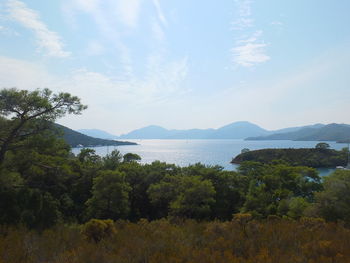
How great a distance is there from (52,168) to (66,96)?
3.73 meters

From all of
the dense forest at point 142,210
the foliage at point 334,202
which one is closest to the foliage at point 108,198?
the dense forest at point 142,210

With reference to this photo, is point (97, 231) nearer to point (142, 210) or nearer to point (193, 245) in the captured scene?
point (193, 245)

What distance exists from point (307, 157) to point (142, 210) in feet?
215

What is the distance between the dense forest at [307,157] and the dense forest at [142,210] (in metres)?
48.5

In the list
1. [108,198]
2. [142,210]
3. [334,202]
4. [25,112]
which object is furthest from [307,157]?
[25,112]

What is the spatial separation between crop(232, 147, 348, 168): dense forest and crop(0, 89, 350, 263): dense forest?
1908 inches

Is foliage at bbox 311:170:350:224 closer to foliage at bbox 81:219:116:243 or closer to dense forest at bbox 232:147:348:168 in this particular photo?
foliage at bbox 81:219:116:243

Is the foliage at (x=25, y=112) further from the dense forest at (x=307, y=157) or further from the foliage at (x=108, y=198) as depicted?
the dense forest at (x=307, y=157)

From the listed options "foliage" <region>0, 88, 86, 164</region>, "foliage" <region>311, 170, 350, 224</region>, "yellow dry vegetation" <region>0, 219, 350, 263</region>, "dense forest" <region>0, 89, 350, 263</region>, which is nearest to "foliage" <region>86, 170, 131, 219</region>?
"dense forest" <region>0, 89, 350, 263</region>

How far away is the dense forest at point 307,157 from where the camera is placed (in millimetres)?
74688

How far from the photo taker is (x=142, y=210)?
84.4ft

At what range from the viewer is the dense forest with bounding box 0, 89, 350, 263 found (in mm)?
3812

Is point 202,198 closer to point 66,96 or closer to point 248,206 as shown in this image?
point 248,206

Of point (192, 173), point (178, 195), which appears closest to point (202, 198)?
point (178, 195)
